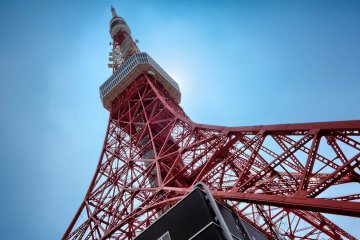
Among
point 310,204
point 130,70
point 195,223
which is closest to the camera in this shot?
point 310,204

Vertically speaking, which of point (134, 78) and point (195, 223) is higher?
point (134, 78)

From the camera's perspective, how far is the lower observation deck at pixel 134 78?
21062mm

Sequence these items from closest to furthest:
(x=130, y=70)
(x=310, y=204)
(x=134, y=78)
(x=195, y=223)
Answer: (x=310, y=204) < (x=195, y=223) < (x=130, y=70) < (x=134, y=78)

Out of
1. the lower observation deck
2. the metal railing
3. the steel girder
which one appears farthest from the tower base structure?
the metal railing

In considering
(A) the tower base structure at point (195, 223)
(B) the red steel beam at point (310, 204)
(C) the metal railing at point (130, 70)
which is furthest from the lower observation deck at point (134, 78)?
(B) the red steel beam at point (310, 204)

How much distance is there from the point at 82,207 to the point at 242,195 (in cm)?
1007

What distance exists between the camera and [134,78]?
21.2 metres

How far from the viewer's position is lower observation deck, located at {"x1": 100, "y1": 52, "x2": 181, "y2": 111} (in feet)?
69.1

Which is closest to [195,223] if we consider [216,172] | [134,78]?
[216,172]

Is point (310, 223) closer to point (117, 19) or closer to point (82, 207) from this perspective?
point (82, 207)

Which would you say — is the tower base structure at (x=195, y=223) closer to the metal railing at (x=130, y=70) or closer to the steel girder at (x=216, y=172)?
the steel girder at (x=216, y=172)

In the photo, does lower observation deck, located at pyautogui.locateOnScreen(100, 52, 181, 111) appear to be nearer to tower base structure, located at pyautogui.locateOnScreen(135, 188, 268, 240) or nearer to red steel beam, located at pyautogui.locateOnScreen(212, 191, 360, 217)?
tower base structure, located at pyautogui.locateOnScreen(135, 188, 268, 240)

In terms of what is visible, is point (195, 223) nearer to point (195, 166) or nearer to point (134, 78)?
point (195, 166)

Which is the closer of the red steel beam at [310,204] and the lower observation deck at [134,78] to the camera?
the red steel beam at [310,204]
